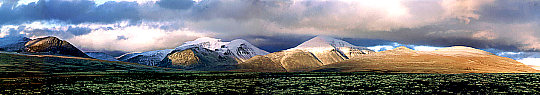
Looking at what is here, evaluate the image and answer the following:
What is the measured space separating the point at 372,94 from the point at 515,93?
116ft

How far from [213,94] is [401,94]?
147ft

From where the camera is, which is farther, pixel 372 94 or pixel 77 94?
pixel 77 94

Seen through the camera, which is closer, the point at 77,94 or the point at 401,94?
the point at 401,94

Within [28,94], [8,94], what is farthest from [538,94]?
[8,94]

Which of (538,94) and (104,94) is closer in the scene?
(538,94)

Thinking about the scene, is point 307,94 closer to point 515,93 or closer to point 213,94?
point 213,94

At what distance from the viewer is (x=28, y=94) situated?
3307 inches

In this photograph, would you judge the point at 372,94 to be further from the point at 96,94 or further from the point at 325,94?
the point at 96,94

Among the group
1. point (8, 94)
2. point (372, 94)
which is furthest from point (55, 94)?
point (372, 94)

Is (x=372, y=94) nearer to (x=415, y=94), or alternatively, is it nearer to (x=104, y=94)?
(x=415, y=94)

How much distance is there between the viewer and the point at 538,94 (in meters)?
Answer: 81.2

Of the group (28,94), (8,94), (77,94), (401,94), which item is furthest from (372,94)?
(8,94)

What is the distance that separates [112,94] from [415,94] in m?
73.4

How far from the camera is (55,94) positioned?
85.6 meters
